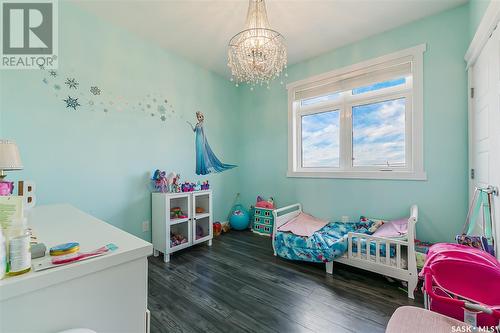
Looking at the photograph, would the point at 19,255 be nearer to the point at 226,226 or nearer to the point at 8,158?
the point at 8,158

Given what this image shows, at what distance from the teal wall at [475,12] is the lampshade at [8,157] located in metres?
3.25

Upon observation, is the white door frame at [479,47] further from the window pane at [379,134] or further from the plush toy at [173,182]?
the plush toy at [173,182]

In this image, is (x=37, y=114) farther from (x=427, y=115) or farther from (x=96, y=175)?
(x=427, y=115)

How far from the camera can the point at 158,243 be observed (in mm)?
2414

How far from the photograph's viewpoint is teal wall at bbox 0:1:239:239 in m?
1.77

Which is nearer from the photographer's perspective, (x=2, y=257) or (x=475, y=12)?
(x=2, y=257)

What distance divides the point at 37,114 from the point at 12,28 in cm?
70

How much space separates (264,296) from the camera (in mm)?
1681

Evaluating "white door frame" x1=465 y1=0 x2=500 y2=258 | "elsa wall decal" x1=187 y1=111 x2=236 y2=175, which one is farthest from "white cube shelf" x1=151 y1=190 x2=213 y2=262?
"white door frame" x1=465 y1=0 x2=500 y2=258

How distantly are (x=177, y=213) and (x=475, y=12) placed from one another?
3518mm

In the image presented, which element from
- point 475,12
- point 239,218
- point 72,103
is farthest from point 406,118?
point 72,103

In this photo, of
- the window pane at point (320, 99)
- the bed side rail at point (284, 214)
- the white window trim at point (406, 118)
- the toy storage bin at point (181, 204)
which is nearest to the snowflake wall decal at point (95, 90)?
the toy storage bin at point (181, 204)

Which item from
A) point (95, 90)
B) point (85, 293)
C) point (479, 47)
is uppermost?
point (479, 47)

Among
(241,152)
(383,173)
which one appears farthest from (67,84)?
(383,173)
